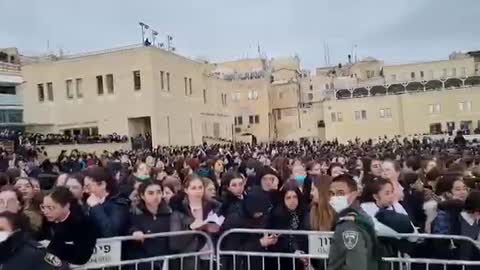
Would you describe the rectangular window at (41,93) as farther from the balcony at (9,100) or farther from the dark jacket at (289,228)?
the dark jacket at (289,228)

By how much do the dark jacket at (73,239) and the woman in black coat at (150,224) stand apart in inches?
38.8

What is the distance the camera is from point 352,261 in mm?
4949

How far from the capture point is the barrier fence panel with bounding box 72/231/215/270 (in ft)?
20.8

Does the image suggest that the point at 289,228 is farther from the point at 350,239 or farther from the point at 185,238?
the point at 350,239

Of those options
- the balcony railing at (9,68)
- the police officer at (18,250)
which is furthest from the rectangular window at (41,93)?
the police officer at (18,250)

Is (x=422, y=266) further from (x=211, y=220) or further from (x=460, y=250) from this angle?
(x=211, y=220)

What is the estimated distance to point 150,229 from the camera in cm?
685

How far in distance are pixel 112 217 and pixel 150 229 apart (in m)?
0.43

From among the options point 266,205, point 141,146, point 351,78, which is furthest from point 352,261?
point 351,78

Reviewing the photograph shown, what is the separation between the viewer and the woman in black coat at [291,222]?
6.85 m

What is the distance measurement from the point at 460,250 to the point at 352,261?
159 cm

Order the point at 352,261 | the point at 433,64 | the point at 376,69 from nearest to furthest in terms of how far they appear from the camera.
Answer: the point at 352,261 → the point at 433,64 → the point at 376,69

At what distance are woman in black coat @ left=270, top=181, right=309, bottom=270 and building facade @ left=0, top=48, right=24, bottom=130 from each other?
167ft

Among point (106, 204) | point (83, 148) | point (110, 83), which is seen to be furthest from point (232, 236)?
point (110, 83)
